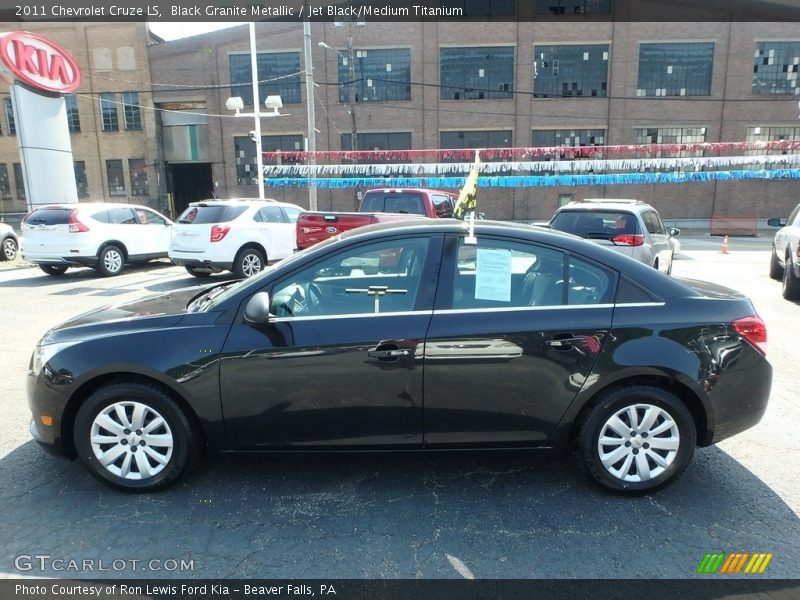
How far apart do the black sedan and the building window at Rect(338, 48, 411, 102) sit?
104 feet

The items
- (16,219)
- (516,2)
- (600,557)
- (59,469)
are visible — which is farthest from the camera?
(16,219)

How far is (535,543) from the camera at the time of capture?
278cm

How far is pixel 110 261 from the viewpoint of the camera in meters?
11.9

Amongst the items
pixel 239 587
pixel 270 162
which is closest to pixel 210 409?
pixel 239 587

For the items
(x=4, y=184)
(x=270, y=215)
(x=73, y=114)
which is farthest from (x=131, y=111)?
(x=270, y=215)

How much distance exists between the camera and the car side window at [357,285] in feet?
10.5

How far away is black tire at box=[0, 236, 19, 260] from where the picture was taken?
14.8m

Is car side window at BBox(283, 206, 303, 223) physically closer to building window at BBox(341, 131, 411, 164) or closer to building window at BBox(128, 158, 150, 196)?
building window at BBox(341, 131, 411, 164)

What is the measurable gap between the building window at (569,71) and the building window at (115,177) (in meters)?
27.2

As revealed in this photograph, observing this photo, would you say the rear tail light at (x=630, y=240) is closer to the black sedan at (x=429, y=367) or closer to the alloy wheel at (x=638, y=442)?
the black sedan at (x=429, y=367)

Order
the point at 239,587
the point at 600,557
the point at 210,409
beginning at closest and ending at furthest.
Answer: the point at 239,587 → the point at 600,557 → the point at 210,409

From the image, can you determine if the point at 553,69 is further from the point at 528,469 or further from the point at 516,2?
the point at 528,469

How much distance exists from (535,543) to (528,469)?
79 cm

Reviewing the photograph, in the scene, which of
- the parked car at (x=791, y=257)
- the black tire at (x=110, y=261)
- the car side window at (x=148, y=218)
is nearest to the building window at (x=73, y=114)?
the car side window at (x=148, y=218)
